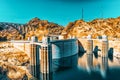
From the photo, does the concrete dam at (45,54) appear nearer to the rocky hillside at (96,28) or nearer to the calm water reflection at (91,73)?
the calm water reflection at (91,73)

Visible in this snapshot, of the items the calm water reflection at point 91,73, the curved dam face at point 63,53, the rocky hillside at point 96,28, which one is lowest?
the calm water reflection at point 91,73

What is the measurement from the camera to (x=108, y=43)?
12588cm

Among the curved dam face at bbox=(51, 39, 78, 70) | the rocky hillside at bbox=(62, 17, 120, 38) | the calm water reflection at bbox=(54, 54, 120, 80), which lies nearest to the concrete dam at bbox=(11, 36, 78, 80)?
the curved dam face at bbox=(51, 39, 78, 70)

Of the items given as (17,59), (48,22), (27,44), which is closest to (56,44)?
(27,44)

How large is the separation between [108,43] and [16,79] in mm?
79860

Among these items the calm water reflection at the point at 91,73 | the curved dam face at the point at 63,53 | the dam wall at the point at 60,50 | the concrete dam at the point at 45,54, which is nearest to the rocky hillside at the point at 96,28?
the dam wall at the point at 60,50

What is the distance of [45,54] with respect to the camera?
241ft

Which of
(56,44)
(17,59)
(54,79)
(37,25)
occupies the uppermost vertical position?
(37,25)

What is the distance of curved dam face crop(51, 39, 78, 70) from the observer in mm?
94900

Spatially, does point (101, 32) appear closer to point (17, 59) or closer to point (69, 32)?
point (69, 32)

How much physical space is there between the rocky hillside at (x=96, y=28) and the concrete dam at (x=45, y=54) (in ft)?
114

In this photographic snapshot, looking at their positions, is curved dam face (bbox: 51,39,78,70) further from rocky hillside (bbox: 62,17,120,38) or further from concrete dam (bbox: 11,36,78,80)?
rocky hillside (bbox: 62,17,120,38)

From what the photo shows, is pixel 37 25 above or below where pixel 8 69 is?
above

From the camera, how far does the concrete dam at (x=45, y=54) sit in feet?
239
